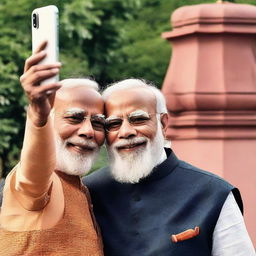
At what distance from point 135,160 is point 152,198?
0.79 ft

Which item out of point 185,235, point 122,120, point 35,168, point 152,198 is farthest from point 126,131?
point 35,168

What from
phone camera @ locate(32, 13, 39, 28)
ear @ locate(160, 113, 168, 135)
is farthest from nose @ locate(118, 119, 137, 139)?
phone camera @ locate(32, 13, 39, 28)

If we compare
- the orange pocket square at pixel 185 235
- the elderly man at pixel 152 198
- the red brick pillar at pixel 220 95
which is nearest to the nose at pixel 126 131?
the elderly man at pixel 152 198

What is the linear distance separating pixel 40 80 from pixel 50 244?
89 cm

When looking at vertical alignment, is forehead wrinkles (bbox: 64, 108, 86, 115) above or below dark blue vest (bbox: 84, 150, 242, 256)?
above

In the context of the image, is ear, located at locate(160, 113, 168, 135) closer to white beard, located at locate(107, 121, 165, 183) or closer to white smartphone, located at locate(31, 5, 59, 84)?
white beard, located at locate(107, 121, 165, 183)

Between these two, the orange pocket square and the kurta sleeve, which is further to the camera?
the orange pocket square

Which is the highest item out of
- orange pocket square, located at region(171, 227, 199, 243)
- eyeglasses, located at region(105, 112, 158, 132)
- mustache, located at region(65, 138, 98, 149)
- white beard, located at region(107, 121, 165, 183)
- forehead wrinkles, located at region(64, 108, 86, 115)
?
forehead wrinkles, located at region(64, 108, 86, 115)

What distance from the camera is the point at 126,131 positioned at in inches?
203

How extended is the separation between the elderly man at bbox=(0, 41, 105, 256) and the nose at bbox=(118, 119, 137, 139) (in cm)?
9

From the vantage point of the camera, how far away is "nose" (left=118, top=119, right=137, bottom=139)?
515 cm

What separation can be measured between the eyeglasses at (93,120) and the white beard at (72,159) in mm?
87

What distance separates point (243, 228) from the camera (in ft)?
17.3

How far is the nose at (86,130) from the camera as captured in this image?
499cm
